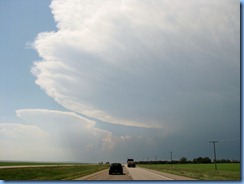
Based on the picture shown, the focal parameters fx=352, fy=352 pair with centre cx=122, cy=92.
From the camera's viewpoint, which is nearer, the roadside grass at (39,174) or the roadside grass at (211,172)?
the roadside grass at (211,172)

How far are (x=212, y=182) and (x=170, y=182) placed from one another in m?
3.70

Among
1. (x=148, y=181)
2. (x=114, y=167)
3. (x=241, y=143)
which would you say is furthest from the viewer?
(x=114, y=167)

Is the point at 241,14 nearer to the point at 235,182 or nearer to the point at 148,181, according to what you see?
the point at 235,182

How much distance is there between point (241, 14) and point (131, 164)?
7392cm

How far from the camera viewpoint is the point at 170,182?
3188 cm

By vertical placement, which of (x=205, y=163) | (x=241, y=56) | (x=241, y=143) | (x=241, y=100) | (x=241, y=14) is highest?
(x=241, y=14)

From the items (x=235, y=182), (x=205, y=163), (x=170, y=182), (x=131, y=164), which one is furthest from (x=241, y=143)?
(x=205, y=163)

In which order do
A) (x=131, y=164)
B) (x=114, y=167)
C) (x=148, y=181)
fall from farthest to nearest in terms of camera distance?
(x=131, y=164) → (x=114, y=167) → (x=148, y=181)

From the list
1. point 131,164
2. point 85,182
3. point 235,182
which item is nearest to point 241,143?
point 235,182

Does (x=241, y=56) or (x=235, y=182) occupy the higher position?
(x=241, y=56)

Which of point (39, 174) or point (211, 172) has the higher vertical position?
point (211, 172)

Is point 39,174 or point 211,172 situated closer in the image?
point 211,172

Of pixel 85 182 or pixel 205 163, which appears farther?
pixel 205 163

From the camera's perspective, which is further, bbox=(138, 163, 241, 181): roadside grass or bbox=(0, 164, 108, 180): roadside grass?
bbox=(0, 164, 108, 180): roadside grass
